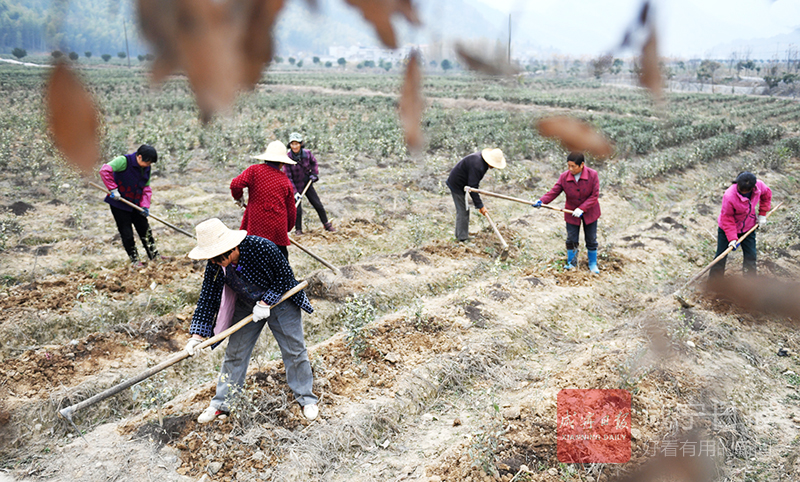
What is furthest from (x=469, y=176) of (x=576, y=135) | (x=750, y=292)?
(x=576, y=135)

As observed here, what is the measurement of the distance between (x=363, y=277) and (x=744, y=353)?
12.2 feet

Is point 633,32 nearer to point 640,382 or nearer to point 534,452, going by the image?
point 534,452

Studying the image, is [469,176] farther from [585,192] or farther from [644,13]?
[644,13]

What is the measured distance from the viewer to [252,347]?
11.4 ft

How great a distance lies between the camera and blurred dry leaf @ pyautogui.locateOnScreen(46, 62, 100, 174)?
43cm

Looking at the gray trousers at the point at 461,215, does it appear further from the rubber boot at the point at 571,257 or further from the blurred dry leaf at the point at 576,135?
the blurred dry leaf at the point at 576,135

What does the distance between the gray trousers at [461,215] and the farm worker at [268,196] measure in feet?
8.93

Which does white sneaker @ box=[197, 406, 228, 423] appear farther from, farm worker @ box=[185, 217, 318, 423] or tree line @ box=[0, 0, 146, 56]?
tree line @ box=[0, 0, 146, 56]

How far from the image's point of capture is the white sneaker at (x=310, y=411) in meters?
3.61

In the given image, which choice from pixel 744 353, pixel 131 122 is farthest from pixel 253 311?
pixel 131 122

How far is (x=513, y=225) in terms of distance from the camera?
7.93 m

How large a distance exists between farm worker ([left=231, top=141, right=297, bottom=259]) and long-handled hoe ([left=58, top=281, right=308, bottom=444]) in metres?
1.52

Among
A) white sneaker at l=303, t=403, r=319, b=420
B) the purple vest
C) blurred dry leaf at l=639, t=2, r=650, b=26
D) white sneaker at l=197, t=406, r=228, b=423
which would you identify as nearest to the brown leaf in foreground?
white sneaker at l=303, t=403, r=319, b=420

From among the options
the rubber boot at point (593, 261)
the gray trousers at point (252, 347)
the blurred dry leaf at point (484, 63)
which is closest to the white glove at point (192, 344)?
the gray trousers at point (252, 347)
